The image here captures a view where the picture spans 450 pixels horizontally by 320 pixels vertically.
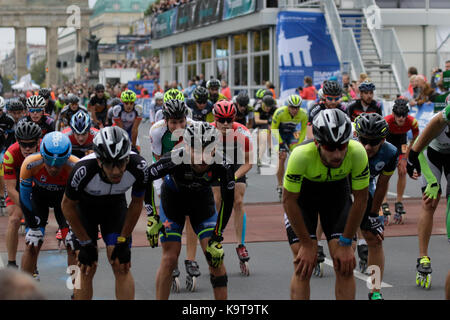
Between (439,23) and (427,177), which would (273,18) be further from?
(427,177)

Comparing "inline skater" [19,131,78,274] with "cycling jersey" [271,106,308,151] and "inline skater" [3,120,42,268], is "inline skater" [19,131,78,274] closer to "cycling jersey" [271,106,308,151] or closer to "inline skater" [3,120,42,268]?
"inline skater" [3,120,42,268]

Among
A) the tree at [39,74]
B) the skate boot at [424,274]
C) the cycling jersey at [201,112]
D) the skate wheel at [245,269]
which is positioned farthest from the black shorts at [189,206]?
the tree at [39,74]

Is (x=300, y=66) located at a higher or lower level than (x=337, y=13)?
lower

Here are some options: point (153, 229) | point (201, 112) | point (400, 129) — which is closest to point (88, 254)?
point (153, 229)

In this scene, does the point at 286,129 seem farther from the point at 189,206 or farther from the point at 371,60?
the point at 371,60

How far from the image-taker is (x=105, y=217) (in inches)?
254

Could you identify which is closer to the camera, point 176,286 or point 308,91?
point 176,286

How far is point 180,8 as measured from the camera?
1955 inches

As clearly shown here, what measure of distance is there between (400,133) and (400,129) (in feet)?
0.30

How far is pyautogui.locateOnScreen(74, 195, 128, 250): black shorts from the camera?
641cm

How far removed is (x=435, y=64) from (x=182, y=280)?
1137 inches

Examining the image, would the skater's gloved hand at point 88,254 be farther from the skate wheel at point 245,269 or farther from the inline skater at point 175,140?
the skate wheel at point 245,269

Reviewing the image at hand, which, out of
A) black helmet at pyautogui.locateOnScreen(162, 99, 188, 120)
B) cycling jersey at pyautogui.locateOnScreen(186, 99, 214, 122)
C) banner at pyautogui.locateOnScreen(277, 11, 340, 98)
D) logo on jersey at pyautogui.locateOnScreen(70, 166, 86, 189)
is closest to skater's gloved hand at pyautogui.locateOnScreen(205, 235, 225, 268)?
logo on jersey at pyautogui.locateOnScreen(70, 166, 86, 189)

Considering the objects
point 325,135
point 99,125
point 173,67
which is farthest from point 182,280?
point 173,67
